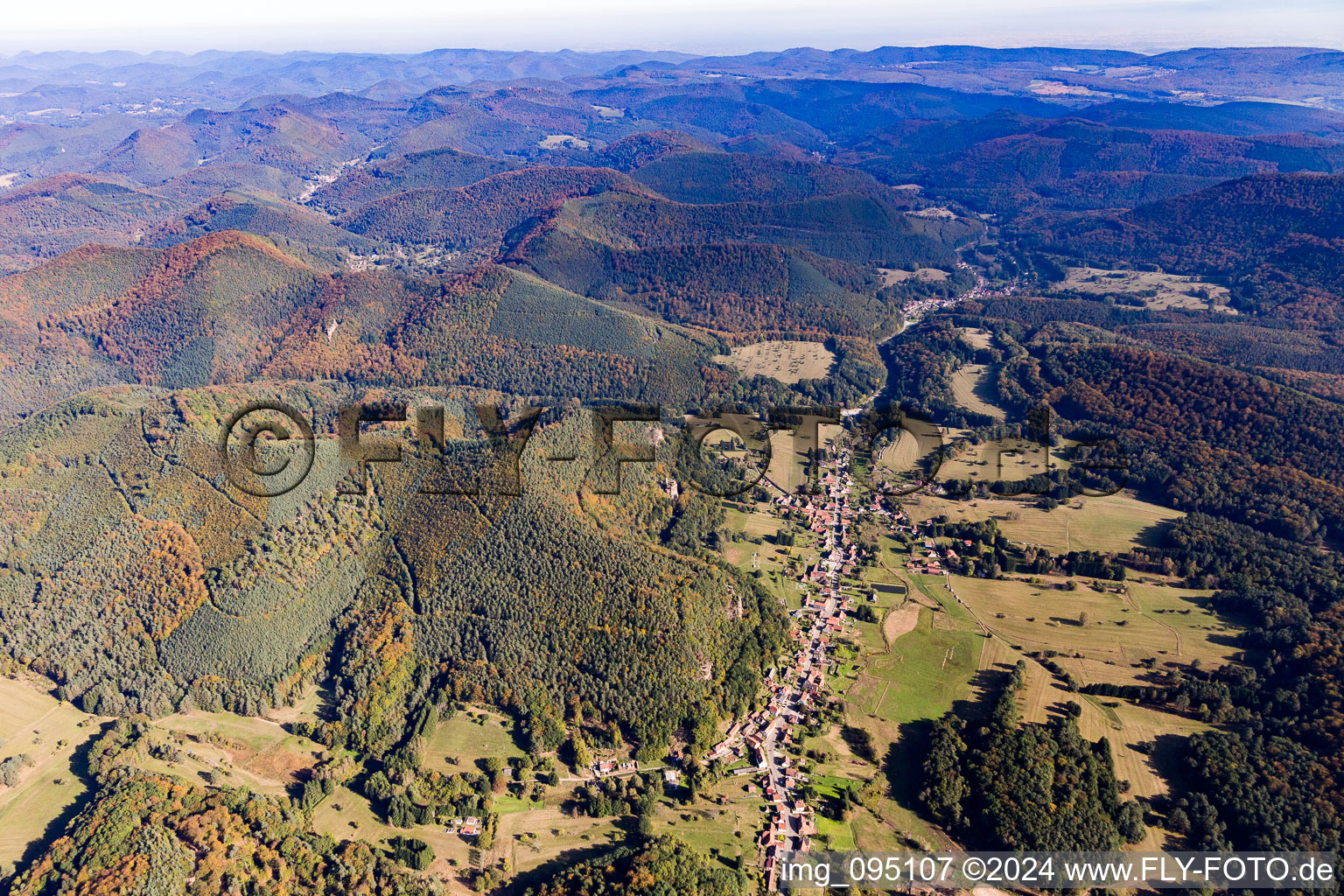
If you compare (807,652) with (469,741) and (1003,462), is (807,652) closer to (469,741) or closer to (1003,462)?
(469,741)

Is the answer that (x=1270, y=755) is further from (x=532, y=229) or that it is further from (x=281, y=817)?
(x=532, y=229)

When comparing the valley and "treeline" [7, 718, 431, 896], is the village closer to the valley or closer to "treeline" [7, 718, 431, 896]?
the valley

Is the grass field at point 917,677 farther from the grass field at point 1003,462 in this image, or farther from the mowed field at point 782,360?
the mowed field at point 782,360

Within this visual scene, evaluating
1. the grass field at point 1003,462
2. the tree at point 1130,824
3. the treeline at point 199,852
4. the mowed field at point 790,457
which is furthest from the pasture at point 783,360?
the treeline at point 199,852

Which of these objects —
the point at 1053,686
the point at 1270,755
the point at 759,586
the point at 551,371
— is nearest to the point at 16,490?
the point at 551,371

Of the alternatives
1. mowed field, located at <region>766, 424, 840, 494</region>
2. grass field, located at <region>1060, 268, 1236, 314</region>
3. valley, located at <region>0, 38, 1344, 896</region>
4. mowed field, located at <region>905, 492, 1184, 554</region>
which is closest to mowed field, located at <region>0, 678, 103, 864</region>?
valley, located at <region>0, 38, 1344, 896</region>

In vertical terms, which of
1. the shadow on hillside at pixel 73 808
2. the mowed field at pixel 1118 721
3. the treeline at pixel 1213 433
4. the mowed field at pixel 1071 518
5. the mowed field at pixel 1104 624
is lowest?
the shadow on hillside at pixel 73 808

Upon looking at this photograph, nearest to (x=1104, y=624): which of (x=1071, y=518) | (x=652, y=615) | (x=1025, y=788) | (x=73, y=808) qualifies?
(x=1071, y=518)

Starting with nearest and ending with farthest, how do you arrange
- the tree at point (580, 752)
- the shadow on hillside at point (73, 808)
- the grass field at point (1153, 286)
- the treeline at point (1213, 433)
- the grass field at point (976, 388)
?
the shadow on hillside at point (73, 808), the tree at point (580, 752), the treeline at point (1213, 433), the grass field at point (976, 388), the grass field at point (1153, 286)
